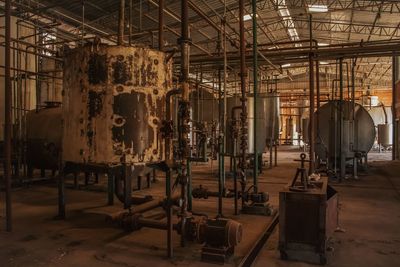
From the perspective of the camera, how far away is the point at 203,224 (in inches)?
126

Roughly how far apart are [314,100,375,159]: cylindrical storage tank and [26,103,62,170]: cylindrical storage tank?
5.92 meters

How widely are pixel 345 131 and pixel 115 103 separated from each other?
590 centimetres

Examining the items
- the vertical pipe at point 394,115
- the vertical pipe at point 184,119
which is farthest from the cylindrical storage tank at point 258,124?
the vertical pipe at point 394,115

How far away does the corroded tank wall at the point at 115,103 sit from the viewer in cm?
389

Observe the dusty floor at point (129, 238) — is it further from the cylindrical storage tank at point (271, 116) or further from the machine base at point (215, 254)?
the cylindrical storage tank at point (271, 116)

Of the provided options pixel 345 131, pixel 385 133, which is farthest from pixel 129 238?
pixel 385 133

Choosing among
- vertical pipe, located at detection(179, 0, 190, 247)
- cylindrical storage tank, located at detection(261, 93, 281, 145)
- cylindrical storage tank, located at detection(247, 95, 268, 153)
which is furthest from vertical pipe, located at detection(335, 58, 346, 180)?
vertical pipe, located at detection(179, 0, 190, 247)

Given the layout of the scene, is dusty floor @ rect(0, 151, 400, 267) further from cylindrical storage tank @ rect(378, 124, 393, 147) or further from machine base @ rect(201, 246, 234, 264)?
cylindrical storage tank @ rect(378, 124, 393, 147)

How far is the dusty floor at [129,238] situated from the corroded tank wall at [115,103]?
0.85 m

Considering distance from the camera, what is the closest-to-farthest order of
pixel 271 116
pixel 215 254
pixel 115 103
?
pixel 215 254 → pixel 115 103 → pixel 271 116

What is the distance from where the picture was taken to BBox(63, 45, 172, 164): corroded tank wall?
12.8 ft

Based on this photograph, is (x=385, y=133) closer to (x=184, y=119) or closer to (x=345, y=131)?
(x=345, y=131)

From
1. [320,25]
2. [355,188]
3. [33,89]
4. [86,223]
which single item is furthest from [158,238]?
[320,25]

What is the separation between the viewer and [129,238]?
3.69 metres
